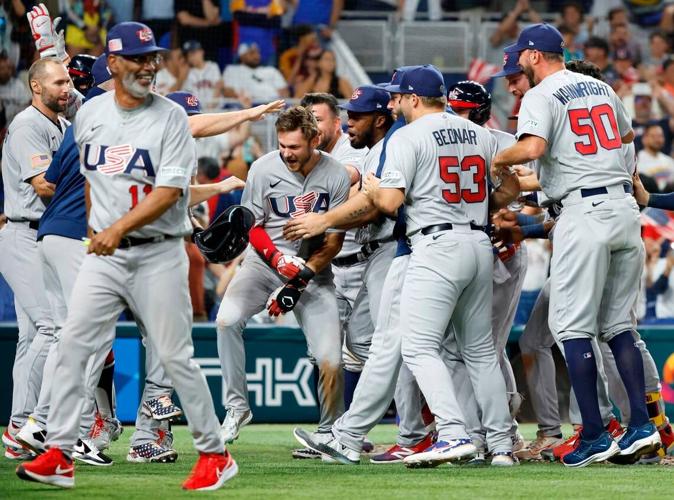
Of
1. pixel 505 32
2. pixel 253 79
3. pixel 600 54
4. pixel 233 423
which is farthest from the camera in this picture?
pixel 505 32

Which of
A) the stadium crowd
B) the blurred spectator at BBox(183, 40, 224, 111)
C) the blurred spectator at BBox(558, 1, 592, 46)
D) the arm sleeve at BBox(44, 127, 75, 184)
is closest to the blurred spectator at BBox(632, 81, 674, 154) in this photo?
the stadium crowd

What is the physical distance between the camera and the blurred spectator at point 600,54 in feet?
47.7

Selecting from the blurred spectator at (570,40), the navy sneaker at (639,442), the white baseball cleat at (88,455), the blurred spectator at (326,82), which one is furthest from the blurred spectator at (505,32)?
the white baseball cleat at (88,455)

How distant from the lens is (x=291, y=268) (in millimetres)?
7133

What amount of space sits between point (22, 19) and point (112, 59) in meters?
6.99

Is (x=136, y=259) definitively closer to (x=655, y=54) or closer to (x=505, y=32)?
(x=505, y=32)

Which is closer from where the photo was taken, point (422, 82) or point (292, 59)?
point (422, 82)

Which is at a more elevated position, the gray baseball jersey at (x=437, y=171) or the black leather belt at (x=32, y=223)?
the gray baseball jersey at (x=437, y=171)

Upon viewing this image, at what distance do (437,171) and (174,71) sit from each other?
7.47 meters

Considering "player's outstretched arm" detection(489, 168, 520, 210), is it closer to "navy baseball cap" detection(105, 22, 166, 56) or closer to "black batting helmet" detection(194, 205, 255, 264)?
"black batting helmet" detection(194, 205, 255, 264)

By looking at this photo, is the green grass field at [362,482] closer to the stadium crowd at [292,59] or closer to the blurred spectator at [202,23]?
the stadium crowd at [292,59]

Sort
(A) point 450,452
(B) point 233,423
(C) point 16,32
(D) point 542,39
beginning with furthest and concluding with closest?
(C) point 16,32 → (B) point 233,423 → (D) point 542,39 → (A) point 450,452

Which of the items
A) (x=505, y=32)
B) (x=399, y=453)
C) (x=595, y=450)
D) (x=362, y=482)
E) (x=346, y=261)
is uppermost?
(x=505, y=32)

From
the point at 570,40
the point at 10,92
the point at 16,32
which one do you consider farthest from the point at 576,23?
the point at 10,92
